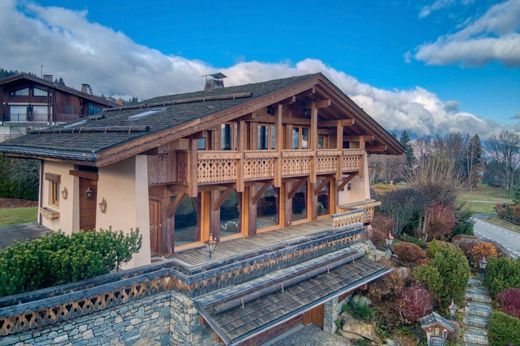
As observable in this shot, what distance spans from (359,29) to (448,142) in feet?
169

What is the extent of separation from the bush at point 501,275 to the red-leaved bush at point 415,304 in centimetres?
491

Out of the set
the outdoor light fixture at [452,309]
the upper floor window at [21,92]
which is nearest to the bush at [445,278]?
the outdoor light fixture at [452,309]

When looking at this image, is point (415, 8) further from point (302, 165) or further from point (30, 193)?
A: point (30, 193)

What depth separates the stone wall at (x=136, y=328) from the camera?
707cm

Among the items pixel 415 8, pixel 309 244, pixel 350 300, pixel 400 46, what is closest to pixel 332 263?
pixel 309 244

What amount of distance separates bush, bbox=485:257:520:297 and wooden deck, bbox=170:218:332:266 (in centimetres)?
796

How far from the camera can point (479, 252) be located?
62.7ft

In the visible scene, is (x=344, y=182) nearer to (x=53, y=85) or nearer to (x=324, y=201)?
(x=324, y=201)

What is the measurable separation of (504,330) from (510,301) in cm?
262

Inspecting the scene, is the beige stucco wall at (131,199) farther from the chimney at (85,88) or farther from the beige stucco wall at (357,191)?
the chimney at (85,88)

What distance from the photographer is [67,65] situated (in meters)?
58.7

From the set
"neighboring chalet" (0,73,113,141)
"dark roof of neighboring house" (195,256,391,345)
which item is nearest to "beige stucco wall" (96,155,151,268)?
"dark roof of neighboring house" (195,256,391,345)

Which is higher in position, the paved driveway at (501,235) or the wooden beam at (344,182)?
the wooden beam at (344,182)

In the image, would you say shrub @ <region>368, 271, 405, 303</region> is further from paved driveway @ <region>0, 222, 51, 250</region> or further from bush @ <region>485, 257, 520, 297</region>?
paved driveway @ <region>0, 222, 51, 250</region>
